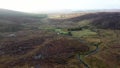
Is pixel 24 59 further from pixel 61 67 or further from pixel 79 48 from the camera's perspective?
pixel 79 48

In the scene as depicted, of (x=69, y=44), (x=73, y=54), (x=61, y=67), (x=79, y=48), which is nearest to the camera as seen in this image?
(x=61, y=67)

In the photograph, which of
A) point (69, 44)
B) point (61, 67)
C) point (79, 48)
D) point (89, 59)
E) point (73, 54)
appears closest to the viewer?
point (61, 67)

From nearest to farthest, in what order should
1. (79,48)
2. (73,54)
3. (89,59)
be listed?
(89,59) < (73,54) < (79,48)

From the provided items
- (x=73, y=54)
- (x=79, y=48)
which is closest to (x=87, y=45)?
(x=79, y=48)

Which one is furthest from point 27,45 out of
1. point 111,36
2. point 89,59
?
point 111,36

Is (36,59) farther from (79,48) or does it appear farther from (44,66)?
(79,48)

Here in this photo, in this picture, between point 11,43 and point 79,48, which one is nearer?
point 79,48

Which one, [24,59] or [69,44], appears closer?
[24,59]

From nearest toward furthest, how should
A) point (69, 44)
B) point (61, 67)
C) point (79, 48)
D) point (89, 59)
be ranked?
point (61, 67), point (89, 59), point (79, 48), point (69, 44)

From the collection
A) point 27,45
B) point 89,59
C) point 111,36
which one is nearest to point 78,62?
point 89,59
